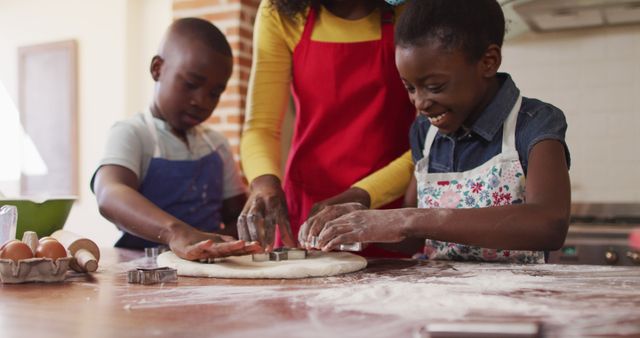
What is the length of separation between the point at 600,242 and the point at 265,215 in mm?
1491

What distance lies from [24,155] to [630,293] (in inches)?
155

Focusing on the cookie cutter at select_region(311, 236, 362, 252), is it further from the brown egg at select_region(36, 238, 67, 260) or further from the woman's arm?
the brown egg at select_region(36, 238, 67, 260)

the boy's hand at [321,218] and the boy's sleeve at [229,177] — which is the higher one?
the boy's sleeve at [229,177]

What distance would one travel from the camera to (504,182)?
4.02 ft

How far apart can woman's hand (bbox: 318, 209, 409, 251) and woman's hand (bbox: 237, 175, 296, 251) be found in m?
0.23

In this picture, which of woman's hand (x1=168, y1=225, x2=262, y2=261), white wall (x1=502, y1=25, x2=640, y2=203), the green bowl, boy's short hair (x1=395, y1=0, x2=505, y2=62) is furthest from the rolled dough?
white wall (x1=502, y1=25, x2=640, y2=203)

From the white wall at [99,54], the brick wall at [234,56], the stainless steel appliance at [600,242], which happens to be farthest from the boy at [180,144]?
the white wall at [99,54]

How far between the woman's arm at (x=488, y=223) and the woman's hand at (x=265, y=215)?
229mm

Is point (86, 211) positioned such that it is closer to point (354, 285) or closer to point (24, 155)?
point (24, 155)

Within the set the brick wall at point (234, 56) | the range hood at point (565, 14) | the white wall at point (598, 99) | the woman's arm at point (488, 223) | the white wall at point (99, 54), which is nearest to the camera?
the woman's arm at point (488, 223)

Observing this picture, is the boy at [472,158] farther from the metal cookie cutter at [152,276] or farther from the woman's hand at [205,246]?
the metal cookie cutter at [152,276]

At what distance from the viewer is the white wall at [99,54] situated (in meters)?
3.59

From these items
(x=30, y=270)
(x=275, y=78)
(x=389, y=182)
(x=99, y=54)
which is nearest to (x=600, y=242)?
(x=389, y=182)

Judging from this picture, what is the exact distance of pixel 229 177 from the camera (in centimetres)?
183
